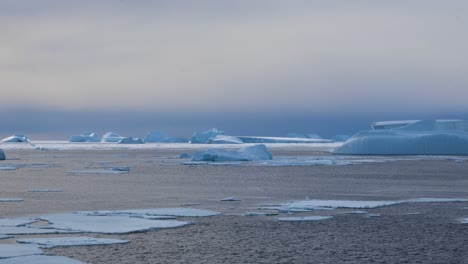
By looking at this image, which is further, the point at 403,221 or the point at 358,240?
the point at 403,221

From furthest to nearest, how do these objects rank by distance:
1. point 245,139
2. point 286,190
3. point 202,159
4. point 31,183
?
1. point 245,139
2. point 202,159
3. point 31,183
4. point 286,190

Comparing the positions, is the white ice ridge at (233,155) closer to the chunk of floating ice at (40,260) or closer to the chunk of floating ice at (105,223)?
the chunk of floating ice at (105,223)

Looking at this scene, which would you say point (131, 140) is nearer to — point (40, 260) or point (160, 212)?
point (160, 212)

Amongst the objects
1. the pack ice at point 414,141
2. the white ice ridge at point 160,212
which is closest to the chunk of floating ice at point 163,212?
the white ice ridge at point 160,212

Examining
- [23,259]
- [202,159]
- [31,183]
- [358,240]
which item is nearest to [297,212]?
[358,240]

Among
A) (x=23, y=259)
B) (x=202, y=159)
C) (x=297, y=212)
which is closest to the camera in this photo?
(x=23, y=259)

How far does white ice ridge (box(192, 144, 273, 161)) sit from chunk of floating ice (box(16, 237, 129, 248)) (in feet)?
75.5

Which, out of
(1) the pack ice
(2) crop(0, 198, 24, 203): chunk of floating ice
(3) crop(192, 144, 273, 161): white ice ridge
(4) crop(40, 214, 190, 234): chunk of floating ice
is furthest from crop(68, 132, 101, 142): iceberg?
(4) crop(40, 214, 190, 234): chunk of floating ice

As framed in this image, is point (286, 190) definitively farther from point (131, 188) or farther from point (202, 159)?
point (202, 159)

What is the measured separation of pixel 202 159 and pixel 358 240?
23364 millimetres

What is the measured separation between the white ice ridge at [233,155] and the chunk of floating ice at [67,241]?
23012 millimetres

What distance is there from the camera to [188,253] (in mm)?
6559

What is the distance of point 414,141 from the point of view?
131ft

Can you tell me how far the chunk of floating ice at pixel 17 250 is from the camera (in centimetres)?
611
